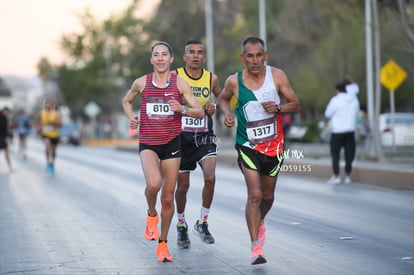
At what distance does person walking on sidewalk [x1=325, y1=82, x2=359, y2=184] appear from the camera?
16391 millimetres

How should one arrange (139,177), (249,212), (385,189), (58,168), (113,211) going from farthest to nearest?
(58,168)
(139,177)
(385,189)
(113,211)
(249,212)

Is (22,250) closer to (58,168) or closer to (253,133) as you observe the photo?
(253,133)

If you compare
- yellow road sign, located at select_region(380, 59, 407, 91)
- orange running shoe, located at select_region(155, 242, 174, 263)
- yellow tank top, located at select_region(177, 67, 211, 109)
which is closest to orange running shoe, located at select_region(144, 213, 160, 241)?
orange running shoe, located at select_region(155, 242, 174, 263)

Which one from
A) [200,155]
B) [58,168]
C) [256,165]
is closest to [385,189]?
[200,155]

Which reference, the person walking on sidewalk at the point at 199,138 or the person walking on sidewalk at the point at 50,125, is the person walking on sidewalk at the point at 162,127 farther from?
the person walking on sidewalk at the point at 50,125

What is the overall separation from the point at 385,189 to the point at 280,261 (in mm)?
8896

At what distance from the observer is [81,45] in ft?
250

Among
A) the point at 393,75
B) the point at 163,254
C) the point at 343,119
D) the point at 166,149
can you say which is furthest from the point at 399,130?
the point at 163,254

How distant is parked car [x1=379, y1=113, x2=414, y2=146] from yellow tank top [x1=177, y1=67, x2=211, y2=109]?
25868 mm

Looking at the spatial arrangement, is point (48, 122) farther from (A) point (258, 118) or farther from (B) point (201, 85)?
(A) point (258, 118)

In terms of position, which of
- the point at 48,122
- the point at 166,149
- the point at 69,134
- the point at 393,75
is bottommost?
the point at 69,134

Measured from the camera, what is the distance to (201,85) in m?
8.88

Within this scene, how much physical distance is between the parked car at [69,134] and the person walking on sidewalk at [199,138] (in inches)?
1918

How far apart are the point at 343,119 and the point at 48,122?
817cm
